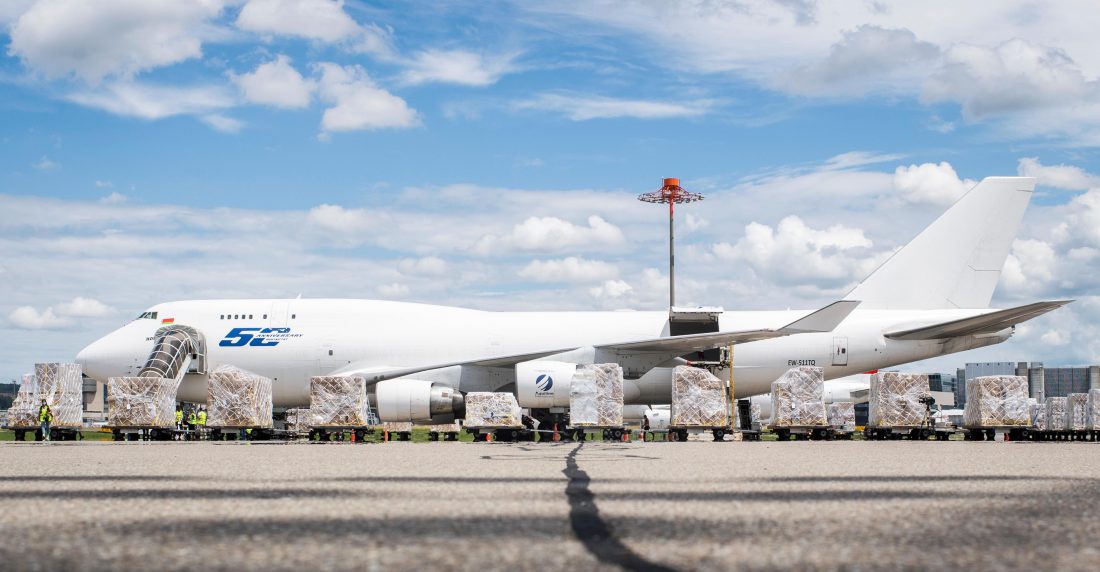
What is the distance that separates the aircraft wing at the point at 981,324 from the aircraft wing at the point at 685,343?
3.06 m

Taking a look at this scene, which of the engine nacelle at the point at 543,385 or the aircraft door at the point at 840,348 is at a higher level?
the aircraft door at the point at 840,348

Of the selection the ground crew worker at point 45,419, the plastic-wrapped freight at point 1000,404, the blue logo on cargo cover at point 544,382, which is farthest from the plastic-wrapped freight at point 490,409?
the plastic-wrapped freight at point 1000,404

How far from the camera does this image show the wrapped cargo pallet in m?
26.7

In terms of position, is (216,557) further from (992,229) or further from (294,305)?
(992,229)

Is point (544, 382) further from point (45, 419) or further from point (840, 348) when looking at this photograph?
point (45, 419)

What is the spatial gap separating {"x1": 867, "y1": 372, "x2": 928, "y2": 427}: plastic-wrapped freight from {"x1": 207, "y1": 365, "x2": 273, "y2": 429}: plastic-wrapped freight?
16.3 meters

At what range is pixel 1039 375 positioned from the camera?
87.4 metres

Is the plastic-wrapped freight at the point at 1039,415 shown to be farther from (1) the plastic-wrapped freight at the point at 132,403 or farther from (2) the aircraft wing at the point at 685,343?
(1) the plastic-wrapped freight at the point at 132,403

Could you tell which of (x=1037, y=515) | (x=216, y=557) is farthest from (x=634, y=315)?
(x=216, y=557)

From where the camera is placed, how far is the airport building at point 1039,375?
86688mm

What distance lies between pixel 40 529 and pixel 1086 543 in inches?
236

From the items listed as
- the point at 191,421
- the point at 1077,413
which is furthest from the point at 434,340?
the point at 1077,413

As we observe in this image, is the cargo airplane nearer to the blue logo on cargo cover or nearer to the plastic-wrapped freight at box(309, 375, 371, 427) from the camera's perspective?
the blue logo on cargo cover

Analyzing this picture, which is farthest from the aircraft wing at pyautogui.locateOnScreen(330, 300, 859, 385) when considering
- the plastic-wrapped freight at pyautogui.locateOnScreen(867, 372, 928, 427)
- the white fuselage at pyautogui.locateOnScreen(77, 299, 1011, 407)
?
the plastic-wrapped freight at pyautogui.locateOnScreen(867, 372, 928, 427)
